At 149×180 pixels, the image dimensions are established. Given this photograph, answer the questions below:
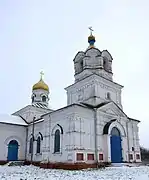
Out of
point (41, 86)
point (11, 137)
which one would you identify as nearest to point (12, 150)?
point (11, 137)

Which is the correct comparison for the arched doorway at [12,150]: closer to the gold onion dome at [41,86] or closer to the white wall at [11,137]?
the white wall at [11,137]

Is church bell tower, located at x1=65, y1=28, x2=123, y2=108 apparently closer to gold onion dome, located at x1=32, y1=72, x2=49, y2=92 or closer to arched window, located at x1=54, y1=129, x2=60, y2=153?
arched window, located at x1=54, y1=129, x2=60, y2=153

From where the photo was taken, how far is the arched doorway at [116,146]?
1972cm

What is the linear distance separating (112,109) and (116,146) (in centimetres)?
366

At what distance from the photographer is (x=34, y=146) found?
24.1m

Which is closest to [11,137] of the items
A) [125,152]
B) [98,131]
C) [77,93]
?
A: [77,93]

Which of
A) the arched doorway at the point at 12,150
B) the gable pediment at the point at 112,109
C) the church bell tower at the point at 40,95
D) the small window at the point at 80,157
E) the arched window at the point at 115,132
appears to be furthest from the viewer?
the church bell tower at the point at 40,95

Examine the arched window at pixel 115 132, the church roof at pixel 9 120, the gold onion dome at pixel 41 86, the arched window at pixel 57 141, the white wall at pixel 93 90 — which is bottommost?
the arched window at pixel 57 141

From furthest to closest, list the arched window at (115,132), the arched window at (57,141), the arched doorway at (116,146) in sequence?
the arched window at (115,132) → the arched doorway at (116,146) → the arched window at (57,141)

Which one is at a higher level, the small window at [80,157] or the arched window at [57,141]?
the arched window at [57,141]

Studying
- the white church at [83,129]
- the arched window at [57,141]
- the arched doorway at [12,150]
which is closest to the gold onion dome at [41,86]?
the white church at [83,129]

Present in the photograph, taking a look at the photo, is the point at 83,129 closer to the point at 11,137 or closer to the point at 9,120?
the point at 11,137

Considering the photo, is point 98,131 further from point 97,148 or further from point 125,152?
point 125,152

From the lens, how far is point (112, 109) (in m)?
21.4
